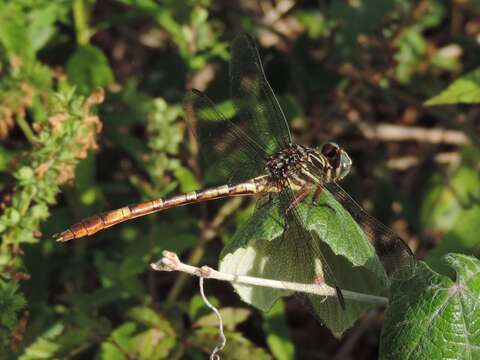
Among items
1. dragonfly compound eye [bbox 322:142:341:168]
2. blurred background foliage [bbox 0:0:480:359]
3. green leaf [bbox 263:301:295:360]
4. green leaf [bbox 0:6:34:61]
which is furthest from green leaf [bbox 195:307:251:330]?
green leaf [bbox 0:6:34:61]

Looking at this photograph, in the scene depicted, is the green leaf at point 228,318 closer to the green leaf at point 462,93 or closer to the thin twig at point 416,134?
the green leaf at point 462,93

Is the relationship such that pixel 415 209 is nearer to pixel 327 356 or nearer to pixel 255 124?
pixel 327 356

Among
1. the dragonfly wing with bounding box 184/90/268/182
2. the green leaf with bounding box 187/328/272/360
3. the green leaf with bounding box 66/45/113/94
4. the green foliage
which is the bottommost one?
the green leaf with bounding box 187/328/272/360

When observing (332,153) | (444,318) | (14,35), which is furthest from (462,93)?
(14,35)

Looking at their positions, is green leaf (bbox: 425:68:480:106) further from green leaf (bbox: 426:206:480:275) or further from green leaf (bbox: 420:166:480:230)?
green leaf (bbox: 420:166:480:230)

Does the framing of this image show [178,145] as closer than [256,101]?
No

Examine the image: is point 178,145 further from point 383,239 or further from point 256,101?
point 383,239

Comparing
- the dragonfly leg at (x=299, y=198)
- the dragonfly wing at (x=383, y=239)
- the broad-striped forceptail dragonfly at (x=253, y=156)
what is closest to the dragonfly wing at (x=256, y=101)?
the broad-striped forceptail dragonfly at (x=253, y=156)

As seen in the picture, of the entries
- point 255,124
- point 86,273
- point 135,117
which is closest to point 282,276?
point 255,124
